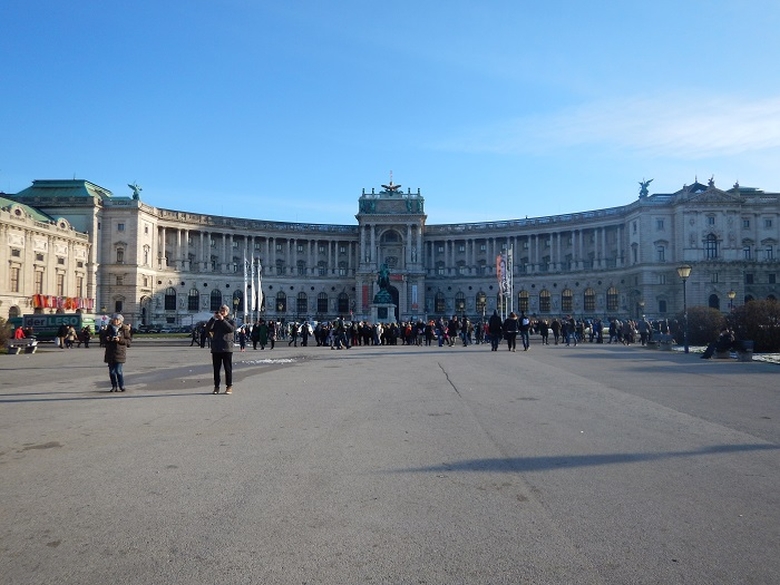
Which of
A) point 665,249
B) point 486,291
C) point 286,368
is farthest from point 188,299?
point 286,368

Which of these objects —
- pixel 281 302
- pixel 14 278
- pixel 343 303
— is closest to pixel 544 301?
pixel 343 303

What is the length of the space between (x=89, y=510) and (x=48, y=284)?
3050 inches

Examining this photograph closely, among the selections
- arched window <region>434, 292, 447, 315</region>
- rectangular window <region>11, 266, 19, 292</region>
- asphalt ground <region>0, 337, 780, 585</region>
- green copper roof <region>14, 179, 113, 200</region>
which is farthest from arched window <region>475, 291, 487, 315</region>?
asphalt ground <region>0, 337, 780, 585</region>

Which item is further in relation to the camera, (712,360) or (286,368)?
(712,360)

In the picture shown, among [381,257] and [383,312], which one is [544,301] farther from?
[383,312]

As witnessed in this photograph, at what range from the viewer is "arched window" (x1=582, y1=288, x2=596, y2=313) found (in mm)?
96188

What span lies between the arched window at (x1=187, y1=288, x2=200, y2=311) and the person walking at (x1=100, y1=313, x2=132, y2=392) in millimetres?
→ 84341

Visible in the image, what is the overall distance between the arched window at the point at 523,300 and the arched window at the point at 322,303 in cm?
3169

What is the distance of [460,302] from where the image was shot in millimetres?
108625

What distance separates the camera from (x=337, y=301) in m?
108

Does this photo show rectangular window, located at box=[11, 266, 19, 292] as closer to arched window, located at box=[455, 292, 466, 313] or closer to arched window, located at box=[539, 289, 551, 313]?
arched window, located at box=[455, 292, 466, 313]

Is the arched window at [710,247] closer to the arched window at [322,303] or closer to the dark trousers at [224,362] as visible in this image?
the arched window at [322,303]

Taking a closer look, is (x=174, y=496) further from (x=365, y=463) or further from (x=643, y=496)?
(x=643, y=496)

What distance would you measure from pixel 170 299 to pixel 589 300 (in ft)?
207
